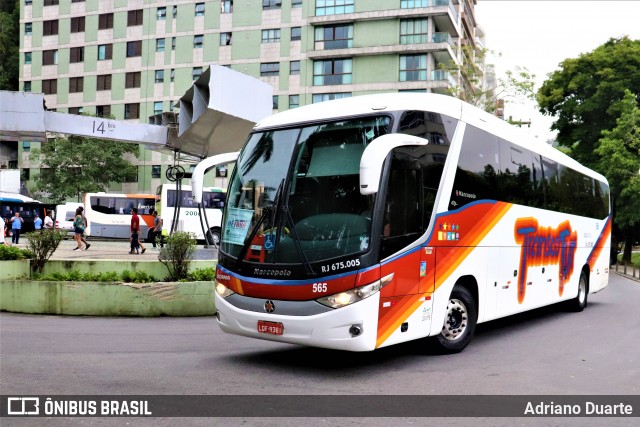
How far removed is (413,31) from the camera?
52.5 meters

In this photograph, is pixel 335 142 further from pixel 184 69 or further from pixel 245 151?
pixel 184 69

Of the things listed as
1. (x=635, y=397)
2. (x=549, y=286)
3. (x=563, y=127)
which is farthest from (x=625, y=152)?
(x=635, y=397)

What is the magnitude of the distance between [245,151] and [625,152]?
29840 millimetres

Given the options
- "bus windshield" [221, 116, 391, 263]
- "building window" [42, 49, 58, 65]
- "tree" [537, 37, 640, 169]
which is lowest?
"bus windshield" [221, 116, 391, 263]

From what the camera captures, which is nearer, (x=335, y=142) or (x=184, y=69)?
(x=335, y=142)

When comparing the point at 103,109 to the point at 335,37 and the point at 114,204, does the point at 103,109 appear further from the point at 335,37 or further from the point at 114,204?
the point at 335,37

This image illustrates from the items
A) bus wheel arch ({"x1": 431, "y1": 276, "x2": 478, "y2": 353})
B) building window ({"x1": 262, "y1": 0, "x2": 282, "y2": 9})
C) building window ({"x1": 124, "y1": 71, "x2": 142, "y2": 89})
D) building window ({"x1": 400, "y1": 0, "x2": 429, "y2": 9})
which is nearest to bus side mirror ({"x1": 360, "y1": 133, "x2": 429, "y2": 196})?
bus wheel arch ({"x1": 431, "y1": 276, "x2": 478, "y2": 353})

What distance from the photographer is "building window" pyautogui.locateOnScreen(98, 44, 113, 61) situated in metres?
63.0

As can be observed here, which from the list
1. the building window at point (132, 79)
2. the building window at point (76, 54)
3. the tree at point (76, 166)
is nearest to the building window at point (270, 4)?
the building window at point (132, 79)

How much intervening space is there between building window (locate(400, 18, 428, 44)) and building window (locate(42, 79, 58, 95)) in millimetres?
36452

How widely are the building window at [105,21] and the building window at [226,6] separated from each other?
12.3m

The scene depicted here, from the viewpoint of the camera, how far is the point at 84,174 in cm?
5609

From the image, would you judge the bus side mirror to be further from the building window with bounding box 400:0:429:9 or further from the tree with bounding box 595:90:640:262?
the building window with bounding box 400:0:429:9

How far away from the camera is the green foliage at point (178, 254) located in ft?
41.7
